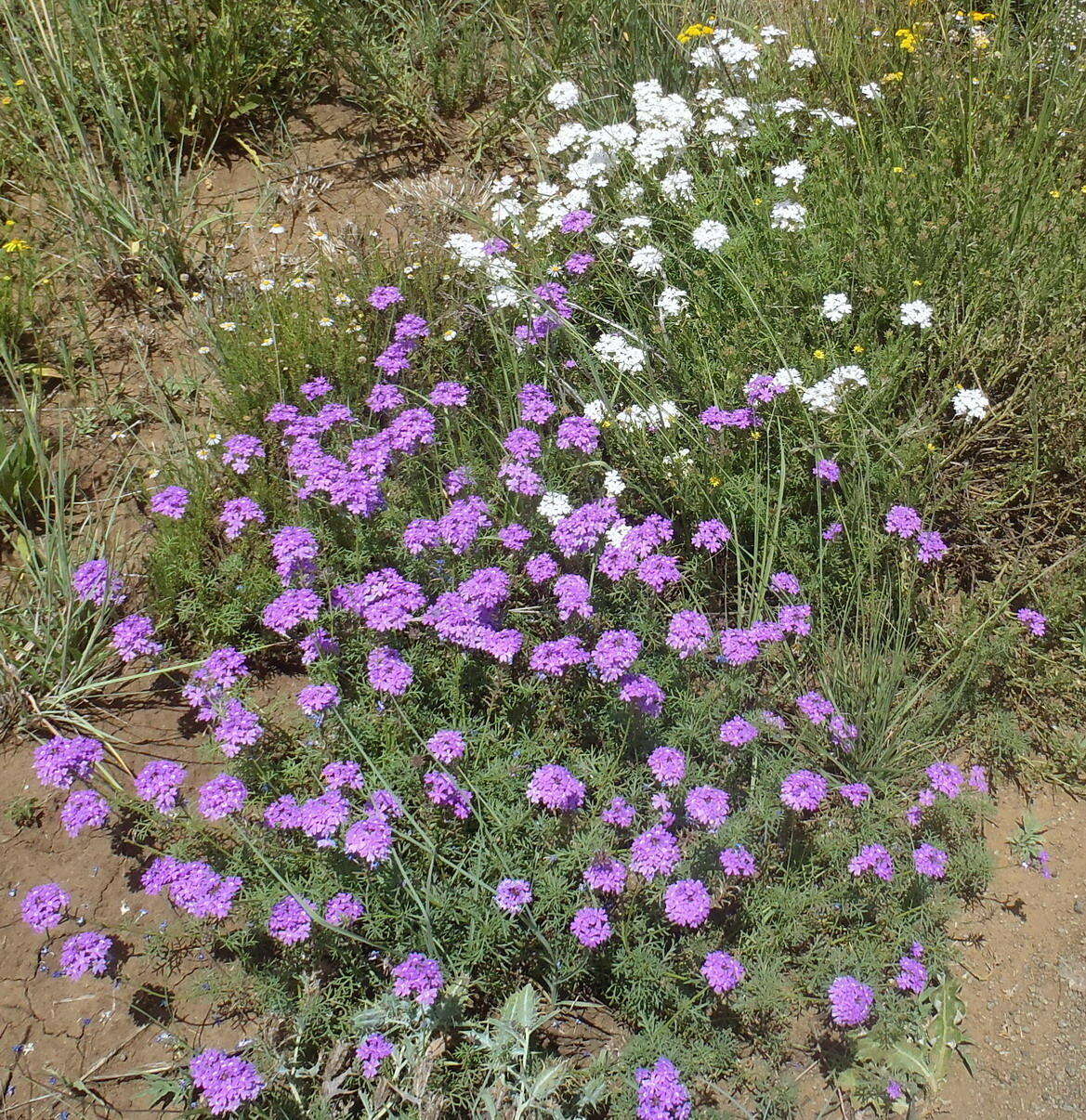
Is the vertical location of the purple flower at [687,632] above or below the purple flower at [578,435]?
below

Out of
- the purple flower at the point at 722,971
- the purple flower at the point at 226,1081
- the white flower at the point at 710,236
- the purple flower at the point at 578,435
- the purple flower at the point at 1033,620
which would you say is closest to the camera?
the purple flower at the point at 226,1081

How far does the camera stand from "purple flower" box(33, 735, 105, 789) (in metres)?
2.71

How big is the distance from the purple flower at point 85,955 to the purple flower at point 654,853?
144 cm

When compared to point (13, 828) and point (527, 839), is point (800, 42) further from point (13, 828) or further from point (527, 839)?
point (13, 828)

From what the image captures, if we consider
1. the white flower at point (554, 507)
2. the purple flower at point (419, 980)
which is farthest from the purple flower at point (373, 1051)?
the white flower at point (554, 507)

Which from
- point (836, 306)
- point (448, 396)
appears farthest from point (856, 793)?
point (448, 396)

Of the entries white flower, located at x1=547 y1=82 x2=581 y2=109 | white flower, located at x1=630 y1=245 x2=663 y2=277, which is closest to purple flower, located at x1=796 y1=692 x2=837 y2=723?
white flower, located at x1=630 y1=245 x2=663 y2=277

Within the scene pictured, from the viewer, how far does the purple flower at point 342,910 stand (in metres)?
2.50

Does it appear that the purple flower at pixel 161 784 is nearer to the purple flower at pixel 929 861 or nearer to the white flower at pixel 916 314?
the purple flower at pixel 929 861

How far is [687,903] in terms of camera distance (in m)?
2.56

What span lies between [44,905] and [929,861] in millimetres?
2460

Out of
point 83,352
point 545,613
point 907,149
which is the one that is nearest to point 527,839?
point 545,613

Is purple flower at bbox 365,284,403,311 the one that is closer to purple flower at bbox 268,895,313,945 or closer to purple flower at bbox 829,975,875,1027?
purple flower at bbox 268,895,313,945

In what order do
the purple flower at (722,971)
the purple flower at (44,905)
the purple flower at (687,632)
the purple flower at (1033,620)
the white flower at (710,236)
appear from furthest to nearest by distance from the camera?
the white flower at (710,236), the purple flower at (1033,620), the purple flower at (687,632), the purple flower at (44,905), the purple flower at (722,971)
